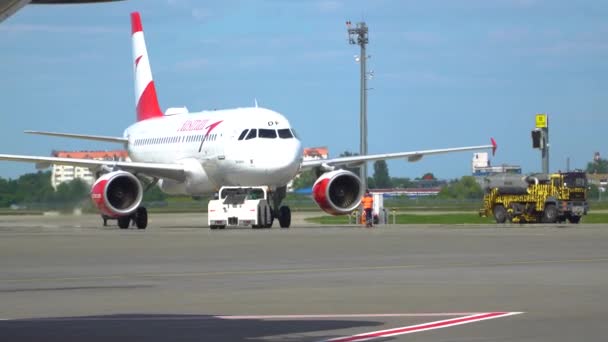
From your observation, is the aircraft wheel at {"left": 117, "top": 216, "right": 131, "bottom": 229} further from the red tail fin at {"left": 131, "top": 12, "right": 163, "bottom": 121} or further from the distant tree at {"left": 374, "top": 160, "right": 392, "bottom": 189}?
the distant tree at {"left": 374, "top": 160, "right": 392, "bottom": 189}

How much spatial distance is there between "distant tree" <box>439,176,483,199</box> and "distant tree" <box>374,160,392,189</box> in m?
18.8

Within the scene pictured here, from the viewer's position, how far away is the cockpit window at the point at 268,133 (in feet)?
130

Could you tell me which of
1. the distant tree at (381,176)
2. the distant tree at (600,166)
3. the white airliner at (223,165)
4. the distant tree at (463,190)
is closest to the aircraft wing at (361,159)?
the white airliner at (223,165)

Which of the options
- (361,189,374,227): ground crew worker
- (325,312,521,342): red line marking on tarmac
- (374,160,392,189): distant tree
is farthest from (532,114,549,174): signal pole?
(374,160,392,189): distant tree

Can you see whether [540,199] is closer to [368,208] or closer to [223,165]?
[368,208]

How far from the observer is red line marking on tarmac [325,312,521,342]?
1021 cm

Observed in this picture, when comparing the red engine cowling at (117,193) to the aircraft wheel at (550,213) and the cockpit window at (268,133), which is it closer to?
the cockpit window at (268,133)

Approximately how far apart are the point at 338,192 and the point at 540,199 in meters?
12.7

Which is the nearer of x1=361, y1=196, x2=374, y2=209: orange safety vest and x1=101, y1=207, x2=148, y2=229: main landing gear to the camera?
x1=101, y1=207, x2=148, y2=229: main landing gear

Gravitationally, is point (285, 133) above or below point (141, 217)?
above

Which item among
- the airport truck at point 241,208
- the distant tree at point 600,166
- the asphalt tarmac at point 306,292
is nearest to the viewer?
the asphalt tarmac at point 306,292

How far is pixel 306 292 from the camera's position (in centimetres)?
1477

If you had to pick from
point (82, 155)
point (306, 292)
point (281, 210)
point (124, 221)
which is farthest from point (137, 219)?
point (306, 292)

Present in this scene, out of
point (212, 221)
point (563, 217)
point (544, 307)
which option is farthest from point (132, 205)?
point (544, 307)
